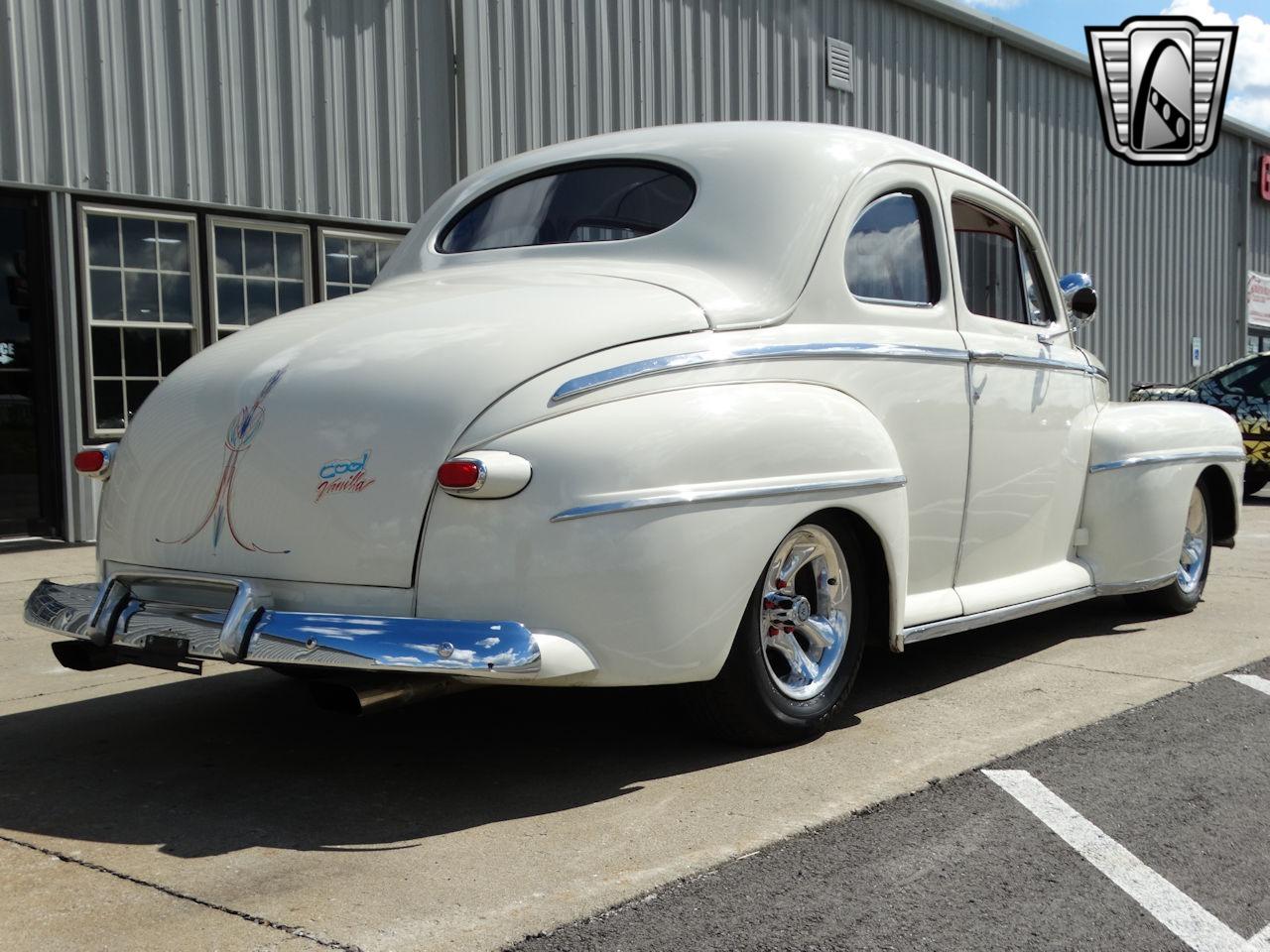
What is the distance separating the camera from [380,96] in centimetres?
1136

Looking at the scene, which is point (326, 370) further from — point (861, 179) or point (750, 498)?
point (861, 179)

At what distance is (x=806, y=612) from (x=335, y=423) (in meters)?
1.53

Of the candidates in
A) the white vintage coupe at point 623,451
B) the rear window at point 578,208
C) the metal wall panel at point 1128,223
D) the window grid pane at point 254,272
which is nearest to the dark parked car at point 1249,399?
the metal wall panel at point 1128,223

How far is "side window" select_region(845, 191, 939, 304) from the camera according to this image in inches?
182

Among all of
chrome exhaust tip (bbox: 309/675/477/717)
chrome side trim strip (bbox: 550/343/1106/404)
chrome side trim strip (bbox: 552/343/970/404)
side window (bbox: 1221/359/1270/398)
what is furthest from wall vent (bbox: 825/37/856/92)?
chrome exhaust tip (bbox: 309/675/477/717)

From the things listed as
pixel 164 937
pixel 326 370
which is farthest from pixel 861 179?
pixel 164 937

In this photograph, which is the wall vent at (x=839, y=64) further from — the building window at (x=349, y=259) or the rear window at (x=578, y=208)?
the rear window at (x=578, y=208)

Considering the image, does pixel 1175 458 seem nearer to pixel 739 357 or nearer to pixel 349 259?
pixel 739 357

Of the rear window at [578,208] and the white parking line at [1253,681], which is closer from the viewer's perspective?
the rear window at [578,208]

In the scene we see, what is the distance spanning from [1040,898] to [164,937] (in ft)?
6.04

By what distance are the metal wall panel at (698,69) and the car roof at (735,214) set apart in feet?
24.2

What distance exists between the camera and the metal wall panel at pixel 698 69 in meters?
12.2

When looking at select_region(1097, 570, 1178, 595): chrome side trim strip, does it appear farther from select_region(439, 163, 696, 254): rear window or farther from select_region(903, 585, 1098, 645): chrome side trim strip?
select_region(439, 163, 696, 254): rear window

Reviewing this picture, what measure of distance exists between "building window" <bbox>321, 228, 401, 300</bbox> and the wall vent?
6.48 meters
